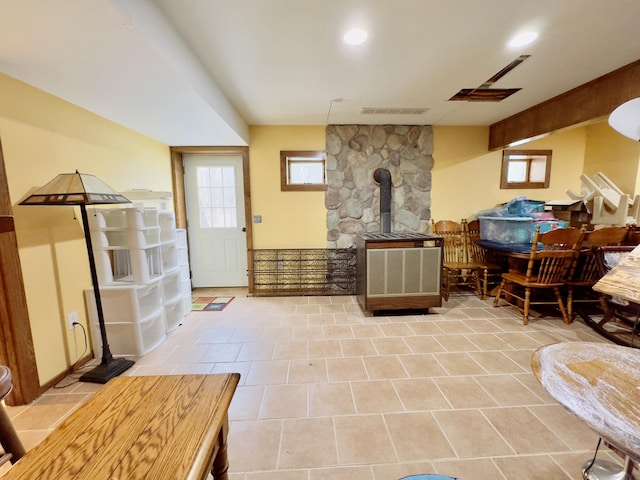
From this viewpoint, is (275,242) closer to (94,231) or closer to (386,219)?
(386,219)

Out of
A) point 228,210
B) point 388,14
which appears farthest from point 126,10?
point 228,210

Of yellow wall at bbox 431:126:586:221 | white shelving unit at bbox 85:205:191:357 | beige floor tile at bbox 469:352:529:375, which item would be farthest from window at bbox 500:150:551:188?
white shelving unit at bbox 85:205:191:357

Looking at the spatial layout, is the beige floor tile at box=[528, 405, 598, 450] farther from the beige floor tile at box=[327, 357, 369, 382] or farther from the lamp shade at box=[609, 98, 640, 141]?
the lamp shade at box=[609, 98, 640, 141]

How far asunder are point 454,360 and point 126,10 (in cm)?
295

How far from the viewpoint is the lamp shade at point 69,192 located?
171 cm

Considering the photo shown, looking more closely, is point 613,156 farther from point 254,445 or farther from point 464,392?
point 254,445

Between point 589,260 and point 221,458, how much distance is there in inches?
143

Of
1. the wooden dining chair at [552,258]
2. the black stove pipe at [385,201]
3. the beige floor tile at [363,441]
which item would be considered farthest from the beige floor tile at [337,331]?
the wooden dining chair at [552,258]

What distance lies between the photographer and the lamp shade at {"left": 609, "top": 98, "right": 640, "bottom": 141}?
4.76 ft

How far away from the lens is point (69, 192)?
1.75 metres

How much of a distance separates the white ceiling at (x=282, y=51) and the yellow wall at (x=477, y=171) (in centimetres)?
106

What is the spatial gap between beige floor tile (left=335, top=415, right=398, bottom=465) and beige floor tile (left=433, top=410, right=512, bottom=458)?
1.13 feet

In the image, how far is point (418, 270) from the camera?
303 centimetres

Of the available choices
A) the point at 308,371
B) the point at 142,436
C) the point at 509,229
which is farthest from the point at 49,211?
the point at 509,229
